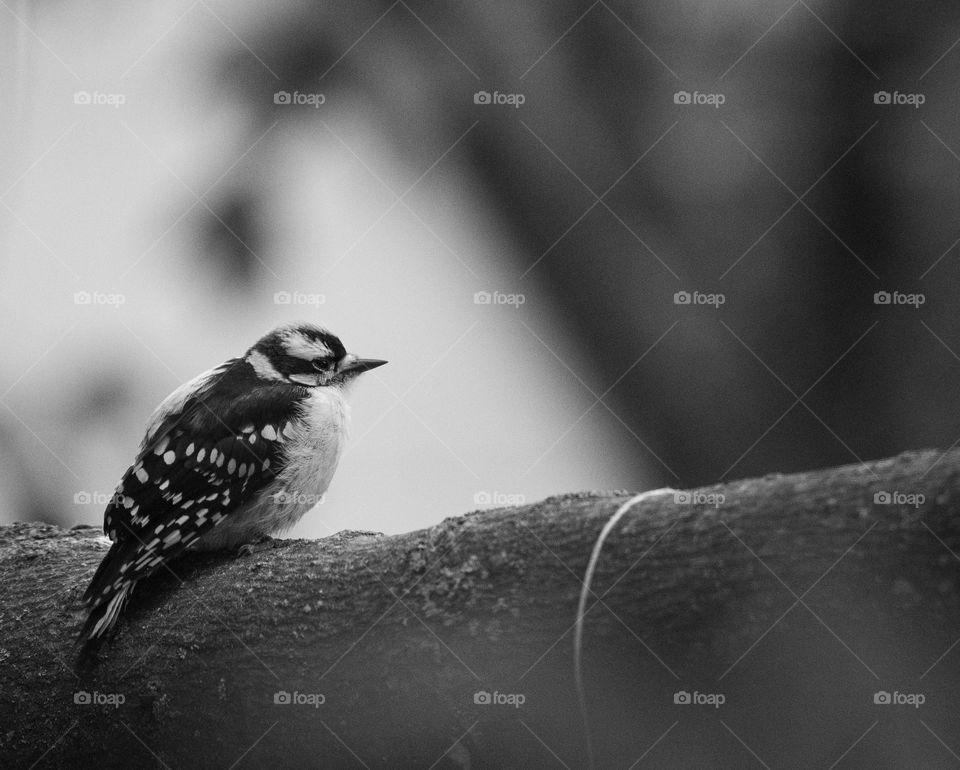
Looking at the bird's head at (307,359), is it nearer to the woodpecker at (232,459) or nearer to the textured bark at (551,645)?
the woodpecker at (232,459)

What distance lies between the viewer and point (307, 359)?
294cm

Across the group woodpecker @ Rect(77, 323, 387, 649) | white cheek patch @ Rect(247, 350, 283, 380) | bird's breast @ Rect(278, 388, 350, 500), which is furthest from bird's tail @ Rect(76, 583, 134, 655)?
white cheek patch @ Rect(247, 350, 283, 380)

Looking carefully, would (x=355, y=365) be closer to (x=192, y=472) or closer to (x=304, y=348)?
(x=304, y=348)

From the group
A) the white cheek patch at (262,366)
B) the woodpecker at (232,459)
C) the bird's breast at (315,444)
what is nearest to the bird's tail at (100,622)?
the woodpecker at (232,459)

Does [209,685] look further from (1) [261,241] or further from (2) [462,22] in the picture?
(2) [462,22]

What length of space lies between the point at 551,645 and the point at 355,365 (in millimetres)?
1479

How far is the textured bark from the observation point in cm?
147

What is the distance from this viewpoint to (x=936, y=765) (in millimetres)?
1910

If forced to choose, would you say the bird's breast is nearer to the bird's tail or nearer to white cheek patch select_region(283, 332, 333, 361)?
white cheek patch select_region(283, 332, 333, 361)

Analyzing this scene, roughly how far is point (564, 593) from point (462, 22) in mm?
1800

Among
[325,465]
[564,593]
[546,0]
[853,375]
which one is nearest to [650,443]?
[853,375]

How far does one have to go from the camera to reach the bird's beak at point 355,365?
2.96 m

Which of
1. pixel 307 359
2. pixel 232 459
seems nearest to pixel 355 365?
pixel 307 359

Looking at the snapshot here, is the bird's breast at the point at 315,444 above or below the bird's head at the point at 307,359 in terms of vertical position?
below
